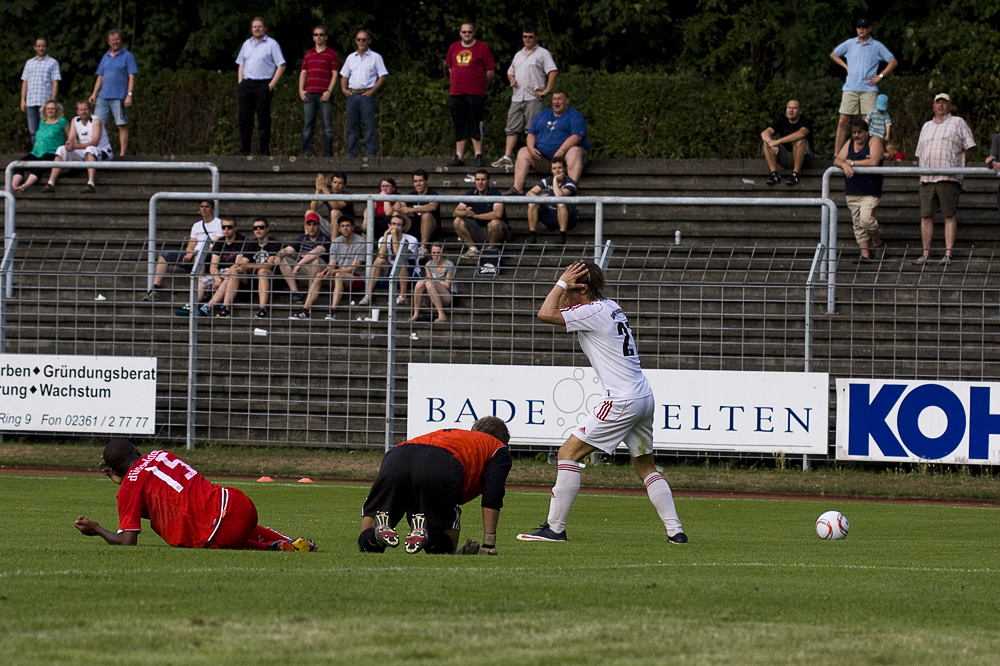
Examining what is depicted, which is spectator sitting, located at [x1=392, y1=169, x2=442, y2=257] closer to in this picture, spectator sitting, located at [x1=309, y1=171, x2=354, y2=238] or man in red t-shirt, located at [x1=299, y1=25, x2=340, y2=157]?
spectator sitting, located at [x1=309, y1=171, x2=354, y2=238]

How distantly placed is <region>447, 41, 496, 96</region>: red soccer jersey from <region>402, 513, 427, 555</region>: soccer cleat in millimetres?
14447

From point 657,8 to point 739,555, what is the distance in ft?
76.8

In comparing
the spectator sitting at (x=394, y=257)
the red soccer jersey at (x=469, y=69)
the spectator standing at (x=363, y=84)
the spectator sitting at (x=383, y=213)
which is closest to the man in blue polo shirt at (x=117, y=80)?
the spectator standing at (x=363, y=84)

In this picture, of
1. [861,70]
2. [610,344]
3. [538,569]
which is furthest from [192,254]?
[538,569]

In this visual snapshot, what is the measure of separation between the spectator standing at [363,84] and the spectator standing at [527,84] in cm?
222

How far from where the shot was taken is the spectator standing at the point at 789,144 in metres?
20.5

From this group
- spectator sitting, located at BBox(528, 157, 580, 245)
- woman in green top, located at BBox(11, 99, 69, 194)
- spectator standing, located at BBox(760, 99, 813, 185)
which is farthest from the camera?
woman in green top, located at BBox(11, 99, 69, 194)

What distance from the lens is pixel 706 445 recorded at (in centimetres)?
1642

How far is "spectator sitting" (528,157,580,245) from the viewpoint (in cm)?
1941

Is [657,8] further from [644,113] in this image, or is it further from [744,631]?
[744,631]

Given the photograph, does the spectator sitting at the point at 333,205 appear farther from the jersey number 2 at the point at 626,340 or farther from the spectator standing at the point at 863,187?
the jersey number 2 at the point at 626,340

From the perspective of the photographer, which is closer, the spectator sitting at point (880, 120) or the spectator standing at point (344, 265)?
the spectator standing at point (344, 265)

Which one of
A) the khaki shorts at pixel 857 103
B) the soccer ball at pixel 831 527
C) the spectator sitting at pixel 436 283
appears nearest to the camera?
the soccer ball at pixel 831 527

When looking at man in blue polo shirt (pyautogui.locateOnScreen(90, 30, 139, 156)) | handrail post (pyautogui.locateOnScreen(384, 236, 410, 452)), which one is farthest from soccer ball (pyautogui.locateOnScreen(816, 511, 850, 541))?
man in blue polo shirt (pyautogui.locateOnScreen(90, 30, 139, 156))
